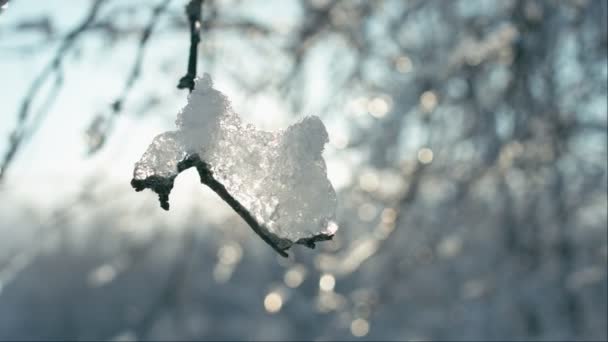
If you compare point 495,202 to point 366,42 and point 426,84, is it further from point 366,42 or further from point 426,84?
point 366,42

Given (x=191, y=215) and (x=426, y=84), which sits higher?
(x=426, y=84)

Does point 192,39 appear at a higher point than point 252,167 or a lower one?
higher

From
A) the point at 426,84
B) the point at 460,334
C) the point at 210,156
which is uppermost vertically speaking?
the point at 426,84

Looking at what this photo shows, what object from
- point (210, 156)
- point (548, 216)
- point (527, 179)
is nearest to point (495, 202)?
point (548, 216)

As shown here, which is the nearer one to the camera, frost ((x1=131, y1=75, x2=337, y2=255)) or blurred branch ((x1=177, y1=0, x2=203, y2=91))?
frost ((x1=131, y1=75, x2=337, y2=255))

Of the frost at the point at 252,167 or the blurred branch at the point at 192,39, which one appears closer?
the frost at the point at 252,167

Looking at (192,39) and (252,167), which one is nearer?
(252,167)

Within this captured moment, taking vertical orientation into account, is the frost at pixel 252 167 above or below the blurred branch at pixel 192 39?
below

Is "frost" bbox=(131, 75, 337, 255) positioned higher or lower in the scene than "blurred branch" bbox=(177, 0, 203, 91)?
lower
